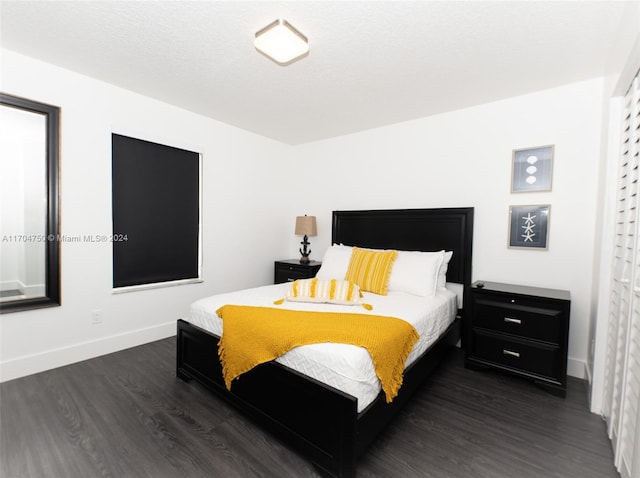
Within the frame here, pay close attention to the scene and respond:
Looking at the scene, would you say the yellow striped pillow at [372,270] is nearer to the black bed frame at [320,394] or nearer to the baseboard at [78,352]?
the black bed frame at [320,394]

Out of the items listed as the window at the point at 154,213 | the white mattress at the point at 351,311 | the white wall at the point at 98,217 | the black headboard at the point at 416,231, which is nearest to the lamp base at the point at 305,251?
A: the black headboard at the point at 416,231

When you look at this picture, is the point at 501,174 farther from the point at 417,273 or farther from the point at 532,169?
the point at 417,273

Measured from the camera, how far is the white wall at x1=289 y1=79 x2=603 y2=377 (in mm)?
2533

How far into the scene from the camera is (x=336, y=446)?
1.47 meters

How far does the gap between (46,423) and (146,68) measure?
2.60 meters

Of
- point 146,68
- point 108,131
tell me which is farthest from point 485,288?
point 108,131

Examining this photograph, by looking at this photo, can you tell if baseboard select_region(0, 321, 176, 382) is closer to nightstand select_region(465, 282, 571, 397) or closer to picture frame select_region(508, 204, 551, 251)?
nightstand select_region(465, 282, 571, 397)

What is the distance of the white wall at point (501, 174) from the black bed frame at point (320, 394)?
0.22 metres

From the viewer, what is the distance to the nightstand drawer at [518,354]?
228 cm

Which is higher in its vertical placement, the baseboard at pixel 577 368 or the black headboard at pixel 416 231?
the black headboard at pixel 416 231

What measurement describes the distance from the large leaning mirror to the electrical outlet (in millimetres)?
294

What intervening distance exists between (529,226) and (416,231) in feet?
3.34

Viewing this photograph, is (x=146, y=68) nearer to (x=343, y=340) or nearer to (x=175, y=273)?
(x=175, y=273)

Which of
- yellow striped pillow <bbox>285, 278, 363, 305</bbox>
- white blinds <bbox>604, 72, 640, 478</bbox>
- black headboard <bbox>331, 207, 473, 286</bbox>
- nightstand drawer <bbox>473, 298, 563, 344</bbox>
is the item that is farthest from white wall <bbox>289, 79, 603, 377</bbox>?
yellow striped pillow <bbox>285, 278, 363, 305</bbox>
